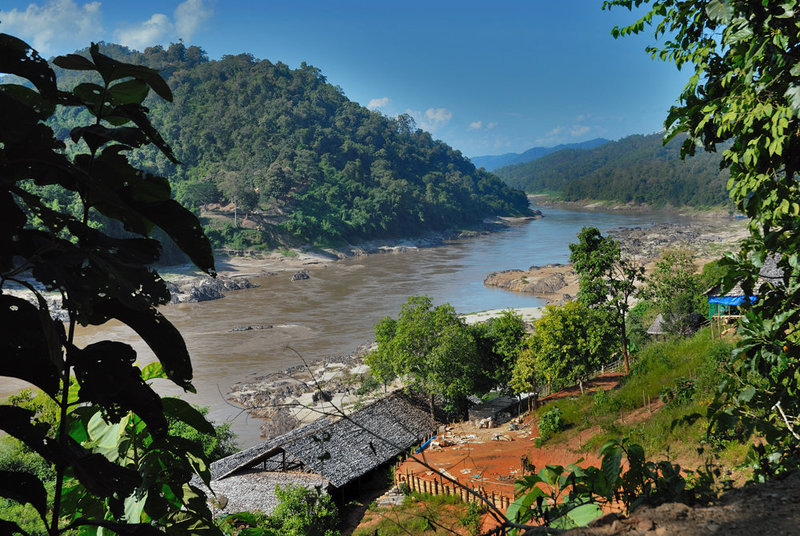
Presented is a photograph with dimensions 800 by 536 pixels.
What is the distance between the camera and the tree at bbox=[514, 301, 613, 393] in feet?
60.1

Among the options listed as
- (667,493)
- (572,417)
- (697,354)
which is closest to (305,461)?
(572,417)

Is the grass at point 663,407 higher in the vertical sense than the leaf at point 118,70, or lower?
lower

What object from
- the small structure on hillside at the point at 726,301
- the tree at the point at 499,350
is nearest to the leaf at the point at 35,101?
the small structure on hillside at the point at 726,301

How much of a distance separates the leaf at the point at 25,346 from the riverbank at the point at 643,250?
94.8ft

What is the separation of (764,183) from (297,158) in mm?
77950

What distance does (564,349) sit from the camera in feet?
59.7

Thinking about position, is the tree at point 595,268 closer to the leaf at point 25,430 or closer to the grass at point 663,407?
the grass at point 663,407

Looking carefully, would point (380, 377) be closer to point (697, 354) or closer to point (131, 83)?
point (697, 354)

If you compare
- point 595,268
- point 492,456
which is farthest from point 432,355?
point 595,268

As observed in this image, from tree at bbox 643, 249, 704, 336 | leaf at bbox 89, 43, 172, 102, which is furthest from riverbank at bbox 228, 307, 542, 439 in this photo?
leaf at bbox 89, 43, 172, 102

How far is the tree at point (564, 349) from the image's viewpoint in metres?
18.3

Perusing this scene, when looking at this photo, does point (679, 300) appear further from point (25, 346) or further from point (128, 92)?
point (25, 346)

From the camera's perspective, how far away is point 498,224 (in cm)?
9381

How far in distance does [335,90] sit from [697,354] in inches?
4274
